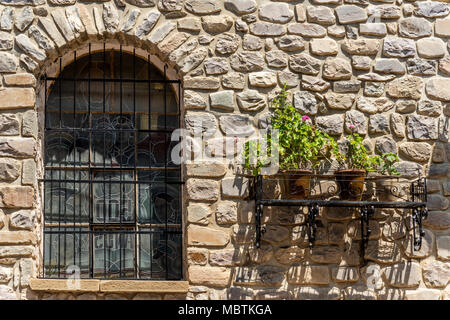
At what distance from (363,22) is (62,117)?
230 cm

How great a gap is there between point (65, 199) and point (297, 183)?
1.64 meters

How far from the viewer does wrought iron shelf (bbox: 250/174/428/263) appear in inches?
162

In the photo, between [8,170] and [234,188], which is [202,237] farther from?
[8,170]

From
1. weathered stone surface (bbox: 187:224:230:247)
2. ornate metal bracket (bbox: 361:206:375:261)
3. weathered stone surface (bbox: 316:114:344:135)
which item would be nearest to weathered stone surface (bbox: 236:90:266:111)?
weathered stone surface (bbox: 316:114:344:135)

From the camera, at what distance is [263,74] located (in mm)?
4371

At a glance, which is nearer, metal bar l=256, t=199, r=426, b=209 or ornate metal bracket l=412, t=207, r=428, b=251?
metal bar l=256, t=199, r=426, b=209

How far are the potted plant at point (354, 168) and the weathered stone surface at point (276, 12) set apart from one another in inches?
36.0

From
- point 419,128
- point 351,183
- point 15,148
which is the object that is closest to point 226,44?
point 351,183

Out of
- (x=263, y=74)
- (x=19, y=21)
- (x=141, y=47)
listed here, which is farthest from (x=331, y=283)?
(x=19, y=21)

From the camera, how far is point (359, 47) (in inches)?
176

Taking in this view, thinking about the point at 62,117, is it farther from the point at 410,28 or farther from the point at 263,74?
the point at 410,28

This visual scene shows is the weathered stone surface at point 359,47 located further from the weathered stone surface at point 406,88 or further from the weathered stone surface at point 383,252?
the weathered stone surface at point 383,252

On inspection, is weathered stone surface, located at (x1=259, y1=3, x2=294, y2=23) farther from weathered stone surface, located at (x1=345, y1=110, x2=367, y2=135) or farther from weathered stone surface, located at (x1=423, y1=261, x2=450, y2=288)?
weathered stone surface, located at (x1=423, y1=261, x2=450, y2=288)

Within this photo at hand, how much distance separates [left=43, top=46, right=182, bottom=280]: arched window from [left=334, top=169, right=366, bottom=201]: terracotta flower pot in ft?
Result: 3.82
